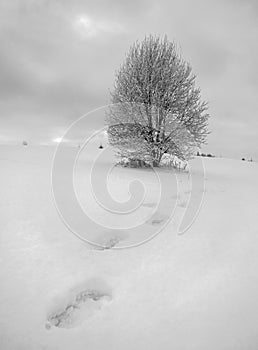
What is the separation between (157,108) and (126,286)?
7412mm

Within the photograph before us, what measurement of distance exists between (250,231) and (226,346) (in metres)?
2.34

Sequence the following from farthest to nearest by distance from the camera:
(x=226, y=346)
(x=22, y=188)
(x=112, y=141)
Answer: (x=112, y=141) < (x=22, y=188) < (x=226, y=346)

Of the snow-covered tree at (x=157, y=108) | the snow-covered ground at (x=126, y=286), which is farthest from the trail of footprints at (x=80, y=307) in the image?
the snow-covered tree at (x=157, y=108)

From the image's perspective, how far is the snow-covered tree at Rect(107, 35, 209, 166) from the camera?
8.38 meters

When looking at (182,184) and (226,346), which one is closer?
(226,346)

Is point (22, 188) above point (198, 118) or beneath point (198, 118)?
beneath

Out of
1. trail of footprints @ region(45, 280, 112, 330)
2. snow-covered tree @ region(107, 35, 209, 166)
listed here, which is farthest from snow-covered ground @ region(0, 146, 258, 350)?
snow-covered tree @ region(107, 35, 209, 166)

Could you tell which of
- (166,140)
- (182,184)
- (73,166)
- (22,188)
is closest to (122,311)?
(22,188)

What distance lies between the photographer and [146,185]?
545 centimetres

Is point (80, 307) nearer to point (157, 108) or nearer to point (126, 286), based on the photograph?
point (126, 286)

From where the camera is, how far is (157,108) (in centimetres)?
844

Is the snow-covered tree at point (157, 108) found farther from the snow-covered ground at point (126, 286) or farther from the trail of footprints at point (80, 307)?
the trail of footprints at point (80, 307)

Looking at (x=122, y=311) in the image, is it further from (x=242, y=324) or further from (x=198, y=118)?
(x=198, y=118)

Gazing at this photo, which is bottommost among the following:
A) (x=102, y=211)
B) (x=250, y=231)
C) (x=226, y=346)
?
(x=226, y=346)
